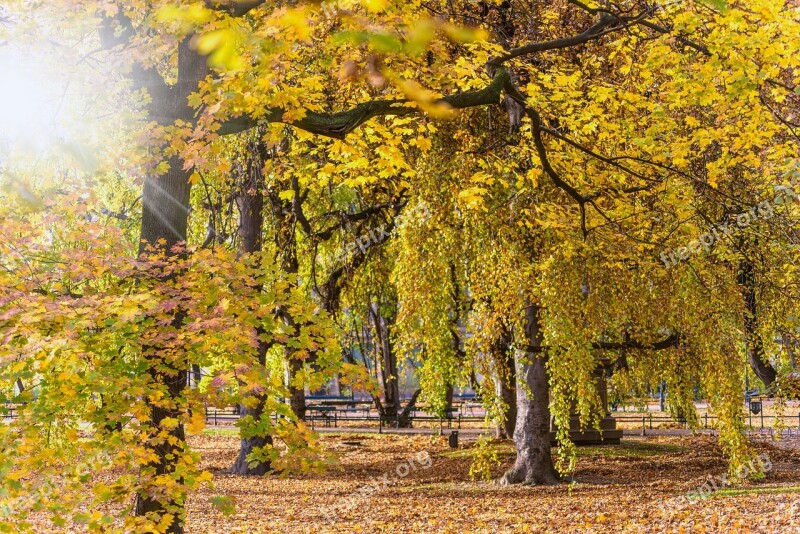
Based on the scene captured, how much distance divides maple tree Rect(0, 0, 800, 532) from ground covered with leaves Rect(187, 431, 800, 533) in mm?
848

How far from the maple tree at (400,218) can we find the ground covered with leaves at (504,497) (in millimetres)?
848

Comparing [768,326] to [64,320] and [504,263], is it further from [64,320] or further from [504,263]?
[64,320]

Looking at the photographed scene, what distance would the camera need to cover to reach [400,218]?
11.0 metres

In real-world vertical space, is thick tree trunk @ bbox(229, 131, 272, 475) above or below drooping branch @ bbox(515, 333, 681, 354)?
above

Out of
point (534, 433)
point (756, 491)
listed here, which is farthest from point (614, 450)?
point (756, 491)

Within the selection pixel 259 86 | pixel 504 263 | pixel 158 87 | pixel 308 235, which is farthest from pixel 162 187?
pixel 308 235

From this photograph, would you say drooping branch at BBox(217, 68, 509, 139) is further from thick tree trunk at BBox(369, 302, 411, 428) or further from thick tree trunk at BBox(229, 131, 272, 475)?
thick tree trunk at BBox(369, 302, 411, 428)

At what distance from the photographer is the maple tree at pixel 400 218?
4.78 m

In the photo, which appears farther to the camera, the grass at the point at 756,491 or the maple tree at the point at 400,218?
the grass at the point at 756,491

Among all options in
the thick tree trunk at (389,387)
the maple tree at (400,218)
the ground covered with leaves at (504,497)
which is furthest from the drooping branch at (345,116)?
the thick tree trunk at (389,387)

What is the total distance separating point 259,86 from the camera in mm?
4914

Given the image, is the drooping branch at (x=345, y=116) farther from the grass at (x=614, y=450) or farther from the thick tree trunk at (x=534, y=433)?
the grass at (x=614, y=450)

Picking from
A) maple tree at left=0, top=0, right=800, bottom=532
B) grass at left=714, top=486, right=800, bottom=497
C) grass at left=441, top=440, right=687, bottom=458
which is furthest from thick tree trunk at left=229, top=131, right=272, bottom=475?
grass at left=714, top=486, right=800, bottom=497

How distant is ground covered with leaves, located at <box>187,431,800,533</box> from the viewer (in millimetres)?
9250
